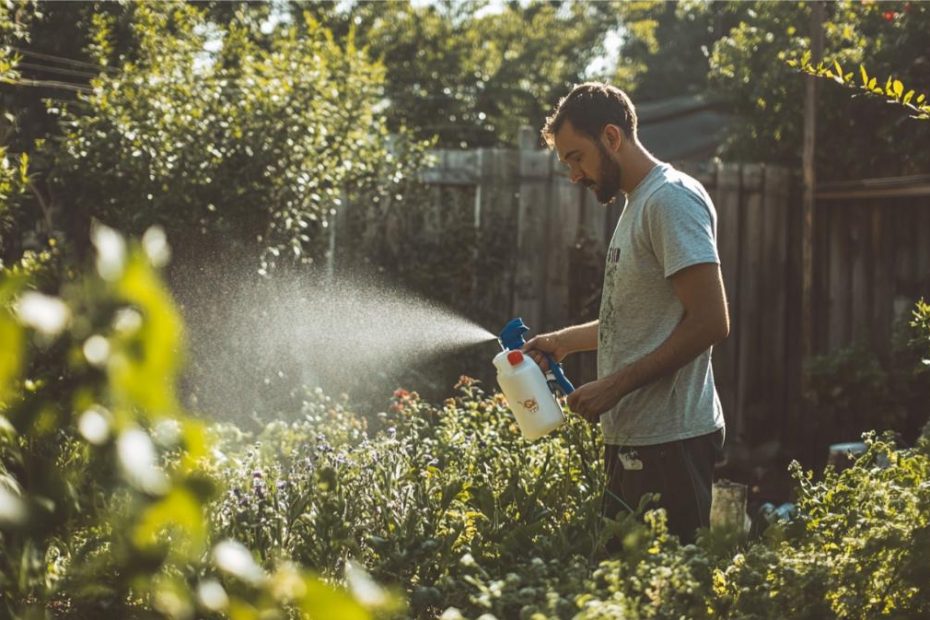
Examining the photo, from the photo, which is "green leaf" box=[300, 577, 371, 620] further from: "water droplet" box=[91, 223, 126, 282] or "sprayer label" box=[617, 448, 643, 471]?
"sprayer label" box=[617, 448, 643, 471]

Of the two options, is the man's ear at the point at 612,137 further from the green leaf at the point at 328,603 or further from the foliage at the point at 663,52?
the foliage at the point at 663,52

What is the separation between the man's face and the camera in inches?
118

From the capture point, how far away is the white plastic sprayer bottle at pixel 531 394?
3.08 m

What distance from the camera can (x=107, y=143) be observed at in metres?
6.11

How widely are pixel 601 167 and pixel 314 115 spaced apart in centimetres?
366

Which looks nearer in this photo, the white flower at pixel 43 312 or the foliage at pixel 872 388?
the white flower at pixel 43 312

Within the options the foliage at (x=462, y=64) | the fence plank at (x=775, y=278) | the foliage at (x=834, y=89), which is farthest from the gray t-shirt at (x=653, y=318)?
the foliage at (x=462, y=64)

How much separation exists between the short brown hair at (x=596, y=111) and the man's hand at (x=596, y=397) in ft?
2.28

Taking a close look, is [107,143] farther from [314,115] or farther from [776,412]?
[776,412]

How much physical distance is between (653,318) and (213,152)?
3866 millimetres

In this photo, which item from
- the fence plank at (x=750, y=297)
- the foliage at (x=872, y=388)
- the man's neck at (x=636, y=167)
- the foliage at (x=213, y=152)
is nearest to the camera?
the man's neck at (x=636, y=167)

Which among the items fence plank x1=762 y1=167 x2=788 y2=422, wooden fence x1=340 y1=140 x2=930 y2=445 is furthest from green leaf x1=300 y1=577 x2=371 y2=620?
fence plank x1=762 y1=167 x2=788 y2=422

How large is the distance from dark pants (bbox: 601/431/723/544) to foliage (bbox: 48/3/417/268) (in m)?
3.78

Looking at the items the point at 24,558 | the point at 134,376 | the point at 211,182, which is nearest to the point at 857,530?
the point at 24,558
